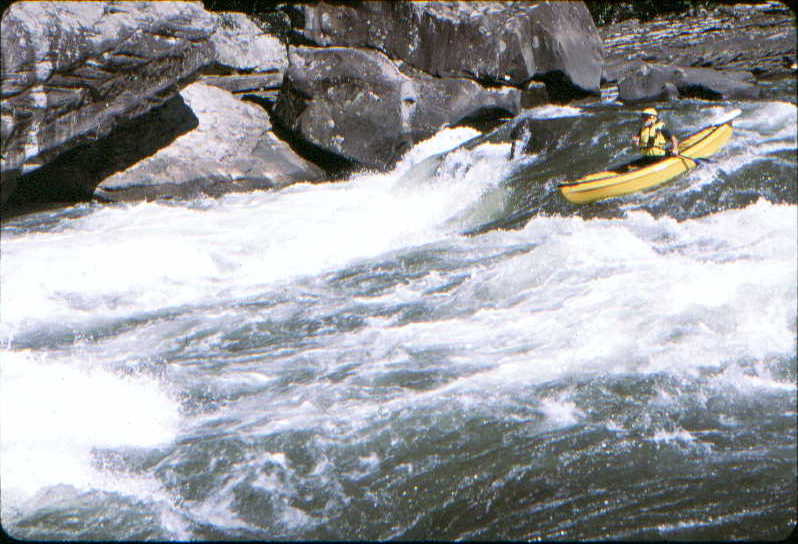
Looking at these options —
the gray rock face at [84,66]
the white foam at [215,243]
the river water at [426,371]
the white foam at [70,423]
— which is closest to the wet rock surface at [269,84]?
the gray rock face at [84,66]

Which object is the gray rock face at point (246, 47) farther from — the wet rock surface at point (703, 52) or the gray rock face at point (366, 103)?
the wet rock surface at point (703, 52)

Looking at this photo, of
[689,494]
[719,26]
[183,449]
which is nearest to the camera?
[689,494]

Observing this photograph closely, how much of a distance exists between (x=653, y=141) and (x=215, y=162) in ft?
16.0

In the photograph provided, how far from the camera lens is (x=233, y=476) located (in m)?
3.62

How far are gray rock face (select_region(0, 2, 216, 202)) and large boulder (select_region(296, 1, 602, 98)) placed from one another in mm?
2216

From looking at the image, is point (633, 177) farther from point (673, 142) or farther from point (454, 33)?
point (454, 33)

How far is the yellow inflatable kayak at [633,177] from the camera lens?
6973 millimetres

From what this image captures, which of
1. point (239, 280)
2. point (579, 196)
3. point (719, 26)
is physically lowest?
point (239, 280)

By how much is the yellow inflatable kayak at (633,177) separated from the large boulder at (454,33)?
3.65 m

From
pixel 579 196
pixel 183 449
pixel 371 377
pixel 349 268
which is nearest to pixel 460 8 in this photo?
pixel 579 196

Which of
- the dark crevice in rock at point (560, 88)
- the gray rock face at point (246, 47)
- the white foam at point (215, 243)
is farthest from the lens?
the gray rock face at point (246, 47)

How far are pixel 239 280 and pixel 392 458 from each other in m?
3.25

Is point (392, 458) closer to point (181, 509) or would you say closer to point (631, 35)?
point (181, 509)

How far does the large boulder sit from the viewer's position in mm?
10531
